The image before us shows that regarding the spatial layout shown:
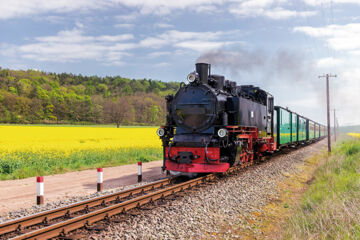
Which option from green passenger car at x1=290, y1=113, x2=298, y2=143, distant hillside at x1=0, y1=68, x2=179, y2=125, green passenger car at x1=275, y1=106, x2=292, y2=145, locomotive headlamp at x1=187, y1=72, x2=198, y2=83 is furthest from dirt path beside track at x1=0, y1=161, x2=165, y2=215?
distant hillside at x1=0, y1=68, x2=179, y2=125

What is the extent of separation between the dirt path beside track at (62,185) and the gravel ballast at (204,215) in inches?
124

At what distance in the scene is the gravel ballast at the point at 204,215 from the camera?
18.3ft

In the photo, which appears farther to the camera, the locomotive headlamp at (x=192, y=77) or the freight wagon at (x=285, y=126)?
the freight wagon at (x=285, y=126)

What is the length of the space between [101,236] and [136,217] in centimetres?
115

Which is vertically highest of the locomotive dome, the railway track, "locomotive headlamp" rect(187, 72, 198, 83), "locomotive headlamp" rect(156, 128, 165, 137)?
"locomotive headlamp" rect(187, 72, 198, 83)

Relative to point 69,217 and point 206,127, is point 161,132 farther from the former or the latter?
point 69,217

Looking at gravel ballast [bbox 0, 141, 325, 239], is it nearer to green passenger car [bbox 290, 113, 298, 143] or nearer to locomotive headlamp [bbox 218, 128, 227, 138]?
locomotive headlamp [bbox 218, 128, 227, 138]

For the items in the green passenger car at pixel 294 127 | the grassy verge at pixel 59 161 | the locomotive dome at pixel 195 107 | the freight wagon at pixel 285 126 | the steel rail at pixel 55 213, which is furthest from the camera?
the green passenger car at pixel 294 127

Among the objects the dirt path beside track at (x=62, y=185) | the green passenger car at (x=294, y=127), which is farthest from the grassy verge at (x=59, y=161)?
the green passenger car at (x=294, y=127)

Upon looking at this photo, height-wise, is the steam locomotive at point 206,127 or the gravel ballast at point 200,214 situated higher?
the steam locomotive at point 206,127

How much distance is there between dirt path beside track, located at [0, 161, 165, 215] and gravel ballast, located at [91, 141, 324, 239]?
10.3 ft

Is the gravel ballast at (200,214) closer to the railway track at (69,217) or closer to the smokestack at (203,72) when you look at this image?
the railway track at (69,217)

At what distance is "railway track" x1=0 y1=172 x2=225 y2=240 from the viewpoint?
Answer: 17.1ft

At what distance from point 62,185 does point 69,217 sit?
4604 millimetres
